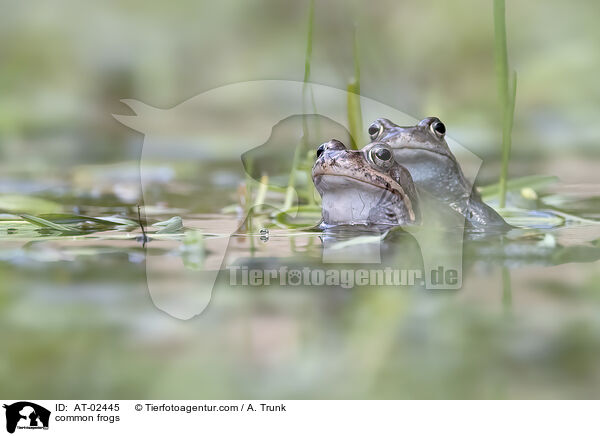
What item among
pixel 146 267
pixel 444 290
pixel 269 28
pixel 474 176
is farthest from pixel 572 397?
pixel 269 28

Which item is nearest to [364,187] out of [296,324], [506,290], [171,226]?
[171,226]

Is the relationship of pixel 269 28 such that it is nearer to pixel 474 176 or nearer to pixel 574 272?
pixel 474 176

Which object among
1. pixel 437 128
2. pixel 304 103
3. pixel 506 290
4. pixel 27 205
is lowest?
pixel 506 290

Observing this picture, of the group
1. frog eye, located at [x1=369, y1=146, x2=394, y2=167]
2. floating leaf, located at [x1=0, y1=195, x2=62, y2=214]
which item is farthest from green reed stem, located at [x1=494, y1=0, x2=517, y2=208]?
floating leaf, located at [x1=0, y1=195, x2=62, y2=214]

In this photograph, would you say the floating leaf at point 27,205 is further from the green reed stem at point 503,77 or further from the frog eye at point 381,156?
the green reed stem at point 503,77
